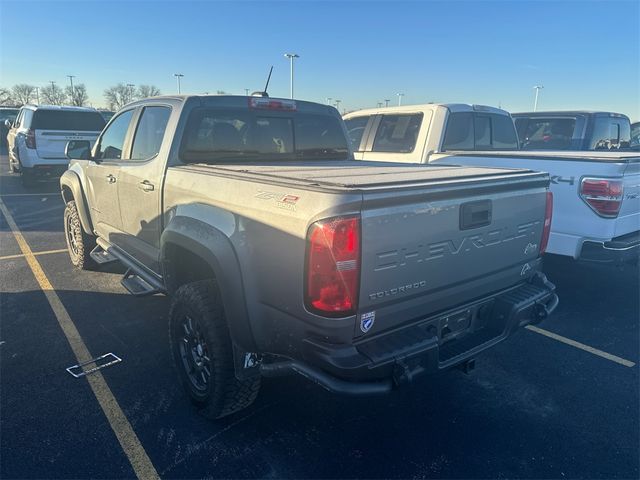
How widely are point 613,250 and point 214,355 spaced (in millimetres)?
3978

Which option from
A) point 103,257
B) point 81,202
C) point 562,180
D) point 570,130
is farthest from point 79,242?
point 570,130

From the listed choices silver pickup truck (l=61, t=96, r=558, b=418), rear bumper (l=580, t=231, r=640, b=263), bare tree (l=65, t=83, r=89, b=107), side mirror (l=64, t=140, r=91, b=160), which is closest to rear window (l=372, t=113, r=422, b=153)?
rear bumper (l=580, t=231, r=640, b=263)

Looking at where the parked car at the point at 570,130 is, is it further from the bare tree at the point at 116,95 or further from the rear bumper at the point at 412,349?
the bare tree at the point at 116,95

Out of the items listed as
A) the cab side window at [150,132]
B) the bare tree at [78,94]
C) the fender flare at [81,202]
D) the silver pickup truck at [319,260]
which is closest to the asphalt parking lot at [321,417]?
the silver pickup truck at [319,260]

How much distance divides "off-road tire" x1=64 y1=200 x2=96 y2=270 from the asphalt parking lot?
123 centimetres

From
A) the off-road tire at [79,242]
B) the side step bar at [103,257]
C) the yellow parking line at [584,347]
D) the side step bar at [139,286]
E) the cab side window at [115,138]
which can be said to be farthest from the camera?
the off-road tire at [79,242]

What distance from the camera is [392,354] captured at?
7.18ft

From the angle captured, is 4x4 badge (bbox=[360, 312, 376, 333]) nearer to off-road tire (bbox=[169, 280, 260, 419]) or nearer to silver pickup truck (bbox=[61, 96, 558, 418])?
silver pickup truck (bbox=[61, 96, 558, 418])

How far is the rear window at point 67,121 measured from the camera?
1083 centimetres

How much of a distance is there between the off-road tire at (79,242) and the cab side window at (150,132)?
194cm

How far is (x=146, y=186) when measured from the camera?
3.53 meters

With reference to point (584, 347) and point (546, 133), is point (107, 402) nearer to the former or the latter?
point (584, 347)

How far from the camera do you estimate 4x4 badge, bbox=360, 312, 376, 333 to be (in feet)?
7.02

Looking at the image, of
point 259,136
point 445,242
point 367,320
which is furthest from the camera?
point 259,136
